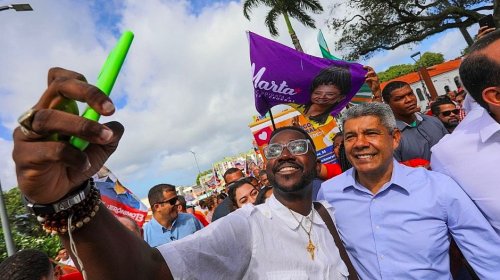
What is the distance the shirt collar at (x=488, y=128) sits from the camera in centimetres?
205

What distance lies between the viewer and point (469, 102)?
262cm

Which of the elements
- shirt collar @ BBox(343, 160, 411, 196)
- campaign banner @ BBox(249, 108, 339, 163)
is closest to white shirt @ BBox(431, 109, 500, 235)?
shirt collar @ BBox(343, 160, 411, 196)

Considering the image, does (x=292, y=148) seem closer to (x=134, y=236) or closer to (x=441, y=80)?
(x=134, y=236)

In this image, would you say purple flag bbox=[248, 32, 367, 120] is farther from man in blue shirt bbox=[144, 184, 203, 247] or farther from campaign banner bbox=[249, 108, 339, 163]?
campaign banner bbox=[249, 108, 339, 163]

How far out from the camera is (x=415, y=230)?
85.5 inches

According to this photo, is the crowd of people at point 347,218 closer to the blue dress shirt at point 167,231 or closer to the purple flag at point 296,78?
the blue dress shirt at point 167,231

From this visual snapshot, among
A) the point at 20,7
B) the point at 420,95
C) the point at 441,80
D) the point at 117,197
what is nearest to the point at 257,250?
the point at 117,197

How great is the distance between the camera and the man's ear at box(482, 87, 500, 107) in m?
2.06

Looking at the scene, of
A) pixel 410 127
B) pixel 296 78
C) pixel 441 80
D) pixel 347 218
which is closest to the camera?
pixel 347 218

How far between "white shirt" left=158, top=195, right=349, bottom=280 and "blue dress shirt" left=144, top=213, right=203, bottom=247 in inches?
126

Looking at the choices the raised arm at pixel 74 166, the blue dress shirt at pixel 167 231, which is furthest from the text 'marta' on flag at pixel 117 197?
the raised arm at pixel 74 166

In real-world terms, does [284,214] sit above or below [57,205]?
below

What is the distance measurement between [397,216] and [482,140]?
648 millimetres

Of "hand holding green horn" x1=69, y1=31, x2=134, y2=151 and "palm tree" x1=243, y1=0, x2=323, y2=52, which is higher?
"palm tree" x1=243, y1=0, x2=323, y2=52
